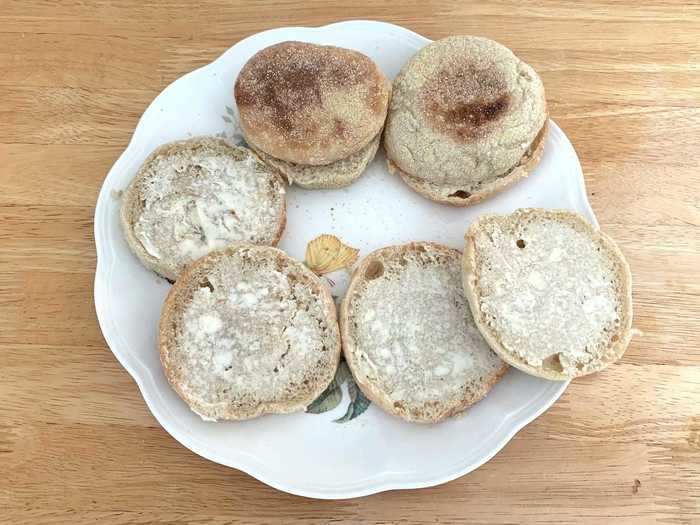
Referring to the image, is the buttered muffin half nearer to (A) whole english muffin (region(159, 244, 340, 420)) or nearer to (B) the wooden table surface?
(A) whole english muffin (region(159, 244, 340, 420))

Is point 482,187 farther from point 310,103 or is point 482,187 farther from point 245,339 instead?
point 245,339

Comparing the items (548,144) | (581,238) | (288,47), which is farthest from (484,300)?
(288,47)

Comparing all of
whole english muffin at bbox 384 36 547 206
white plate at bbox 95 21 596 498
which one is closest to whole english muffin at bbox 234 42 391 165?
whole english muffin at bbox 384 36 547 206

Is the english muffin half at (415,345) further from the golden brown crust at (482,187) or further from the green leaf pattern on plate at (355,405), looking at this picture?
the golden brown crust at (482,187)

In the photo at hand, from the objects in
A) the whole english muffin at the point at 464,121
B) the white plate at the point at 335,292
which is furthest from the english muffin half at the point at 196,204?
the whole english muffin at the point at 464,121

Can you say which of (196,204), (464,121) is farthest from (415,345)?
(196,204)

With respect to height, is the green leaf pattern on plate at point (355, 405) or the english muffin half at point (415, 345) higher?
the english muffin half at point (415, 345)

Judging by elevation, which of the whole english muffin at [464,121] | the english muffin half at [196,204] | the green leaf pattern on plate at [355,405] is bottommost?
the green leaf pattern on plate at [355,405]

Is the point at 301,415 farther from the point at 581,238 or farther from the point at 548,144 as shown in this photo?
the point at 548,144
